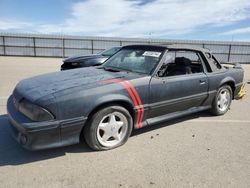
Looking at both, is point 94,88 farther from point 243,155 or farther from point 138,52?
point 243,155

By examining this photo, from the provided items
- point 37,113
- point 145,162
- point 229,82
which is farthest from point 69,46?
point 145,162

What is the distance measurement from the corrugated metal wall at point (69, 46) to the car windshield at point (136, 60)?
1645 centimetres

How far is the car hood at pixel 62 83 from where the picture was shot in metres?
2.99

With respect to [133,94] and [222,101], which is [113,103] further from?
[222,101]

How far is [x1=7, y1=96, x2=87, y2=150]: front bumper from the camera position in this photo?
2771 mm

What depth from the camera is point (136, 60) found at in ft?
13.6

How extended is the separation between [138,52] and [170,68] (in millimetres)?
695

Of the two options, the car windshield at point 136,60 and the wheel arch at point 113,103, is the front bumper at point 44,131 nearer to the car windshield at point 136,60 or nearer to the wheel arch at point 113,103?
the wheel arch at point 113,103

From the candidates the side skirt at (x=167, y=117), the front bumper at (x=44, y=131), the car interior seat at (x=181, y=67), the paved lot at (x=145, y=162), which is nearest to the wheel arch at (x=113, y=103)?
the front bumper at (x=44, y=131)

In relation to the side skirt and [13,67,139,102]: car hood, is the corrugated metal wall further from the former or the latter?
[13,67,139,102]: car hood

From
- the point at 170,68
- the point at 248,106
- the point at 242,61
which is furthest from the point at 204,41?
the point at 170,68

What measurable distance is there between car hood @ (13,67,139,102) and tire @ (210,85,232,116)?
2225 millimetres

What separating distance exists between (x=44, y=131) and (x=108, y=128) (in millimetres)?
925

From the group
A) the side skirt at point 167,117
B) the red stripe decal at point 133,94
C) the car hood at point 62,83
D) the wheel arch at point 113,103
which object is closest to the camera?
the car hood at point 62,83
